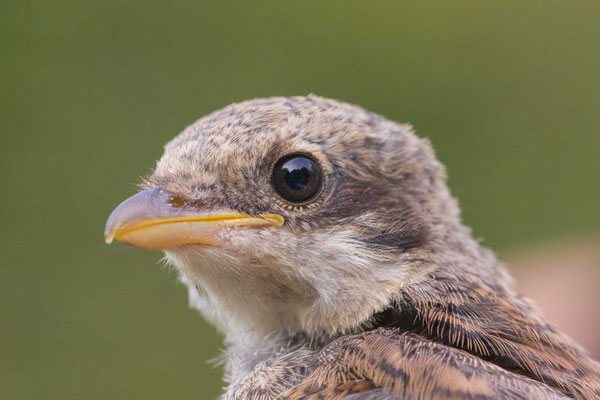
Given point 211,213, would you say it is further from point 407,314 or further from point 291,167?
point 407,314

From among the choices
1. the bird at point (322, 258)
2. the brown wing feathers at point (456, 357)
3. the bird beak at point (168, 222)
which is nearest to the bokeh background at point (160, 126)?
the bird at point (322, 258)

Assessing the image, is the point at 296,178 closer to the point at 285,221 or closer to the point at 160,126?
the point at 285,221

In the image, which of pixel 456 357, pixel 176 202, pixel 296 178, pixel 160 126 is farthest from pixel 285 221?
pixel 160 126

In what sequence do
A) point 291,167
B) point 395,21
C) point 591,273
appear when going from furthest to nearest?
point 395,21
point 591,273
point 291,167

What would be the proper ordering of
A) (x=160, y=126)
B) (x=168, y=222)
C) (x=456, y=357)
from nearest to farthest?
(x=456, y=357)
(x=168, y=222)
(x=160, y=126)

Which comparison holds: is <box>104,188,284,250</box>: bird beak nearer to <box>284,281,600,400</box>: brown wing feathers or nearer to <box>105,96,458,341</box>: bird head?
<box>105,96,458,341</box>: bird head

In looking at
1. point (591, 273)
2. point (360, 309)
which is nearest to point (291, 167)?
point (360, 309)

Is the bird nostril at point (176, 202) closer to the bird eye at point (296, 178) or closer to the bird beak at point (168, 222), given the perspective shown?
the bird beak at point (168, 222)
